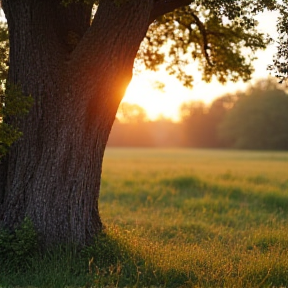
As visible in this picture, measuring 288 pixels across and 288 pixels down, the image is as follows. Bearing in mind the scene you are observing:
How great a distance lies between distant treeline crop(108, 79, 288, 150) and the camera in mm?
87562

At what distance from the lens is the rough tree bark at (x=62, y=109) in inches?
311

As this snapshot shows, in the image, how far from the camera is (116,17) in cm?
789

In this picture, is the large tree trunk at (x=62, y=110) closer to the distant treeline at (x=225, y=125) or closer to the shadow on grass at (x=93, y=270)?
the shadow on grass at (x=93, y=270)

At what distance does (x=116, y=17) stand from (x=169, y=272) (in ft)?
13.7

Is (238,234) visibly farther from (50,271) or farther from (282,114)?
(282,114)

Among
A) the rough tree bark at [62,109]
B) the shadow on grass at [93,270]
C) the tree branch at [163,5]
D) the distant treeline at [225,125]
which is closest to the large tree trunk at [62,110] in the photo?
the rough tree bark at [62,109]

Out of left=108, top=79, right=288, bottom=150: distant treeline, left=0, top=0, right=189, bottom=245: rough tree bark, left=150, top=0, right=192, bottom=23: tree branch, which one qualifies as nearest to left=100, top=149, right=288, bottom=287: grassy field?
left=0, top=0, right=189, bottom=245: rough tree bark

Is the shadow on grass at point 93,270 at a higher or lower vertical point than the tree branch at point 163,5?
lower

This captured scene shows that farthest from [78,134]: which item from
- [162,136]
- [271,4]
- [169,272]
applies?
[162,136]

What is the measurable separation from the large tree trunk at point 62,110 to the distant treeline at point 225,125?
77013mm

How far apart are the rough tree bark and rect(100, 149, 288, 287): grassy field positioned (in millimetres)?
1238

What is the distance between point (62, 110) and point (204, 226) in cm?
571

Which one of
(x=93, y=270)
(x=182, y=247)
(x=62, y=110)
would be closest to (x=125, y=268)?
(x=93, y=270)

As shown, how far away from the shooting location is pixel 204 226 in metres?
12.1
